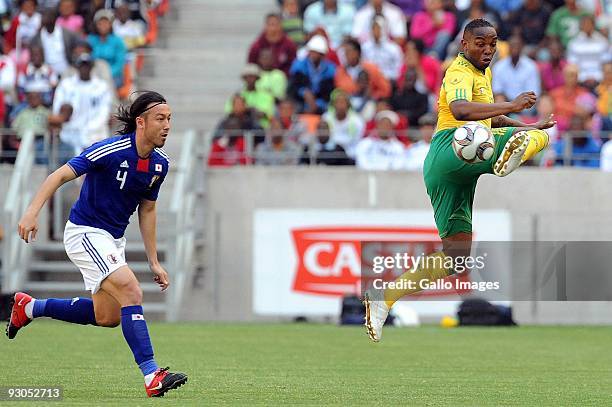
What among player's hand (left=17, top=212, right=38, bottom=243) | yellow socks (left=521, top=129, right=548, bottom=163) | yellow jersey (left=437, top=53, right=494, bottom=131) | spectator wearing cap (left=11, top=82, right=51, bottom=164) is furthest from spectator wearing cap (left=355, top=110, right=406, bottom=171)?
player's hand (left=17, top=212, right=38, bottom=243)

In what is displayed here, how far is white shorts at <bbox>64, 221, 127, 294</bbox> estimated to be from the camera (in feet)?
33.3

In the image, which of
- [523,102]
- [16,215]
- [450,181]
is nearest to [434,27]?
[16,215]

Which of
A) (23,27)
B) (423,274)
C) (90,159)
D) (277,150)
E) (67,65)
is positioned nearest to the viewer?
(90,159)

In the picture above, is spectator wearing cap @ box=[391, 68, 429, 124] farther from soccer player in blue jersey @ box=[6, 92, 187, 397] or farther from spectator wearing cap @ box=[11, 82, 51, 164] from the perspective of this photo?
soccer player in blue jersey @ box=[6, 92, 187, 397]

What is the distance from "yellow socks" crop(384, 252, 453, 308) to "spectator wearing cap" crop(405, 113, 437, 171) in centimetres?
970

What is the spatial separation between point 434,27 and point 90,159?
1473cm

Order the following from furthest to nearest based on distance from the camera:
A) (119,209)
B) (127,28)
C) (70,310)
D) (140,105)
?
(127,28) < (70,310) < (119,209) < (140,105)

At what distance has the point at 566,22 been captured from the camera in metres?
23.8

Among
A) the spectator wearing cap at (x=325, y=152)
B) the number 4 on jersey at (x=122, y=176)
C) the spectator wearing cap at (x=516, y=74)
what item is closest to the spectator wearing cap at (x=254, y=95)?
the spectator wearing cap at (x=325, y=152)

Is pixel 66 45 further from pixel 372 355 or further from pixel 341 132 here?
pixel 372 355

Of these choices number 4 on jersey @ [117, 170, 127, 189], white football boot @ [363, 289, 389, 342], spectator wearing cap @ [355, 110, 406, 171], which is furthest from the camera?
spectator wearing cap @ [355, 110, 406, 171]

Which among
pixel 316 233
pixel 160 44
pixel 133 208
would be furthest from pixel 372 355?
pixel 160 44

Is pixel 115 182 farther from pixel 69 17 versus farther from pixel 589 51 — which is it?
pixel 69 17

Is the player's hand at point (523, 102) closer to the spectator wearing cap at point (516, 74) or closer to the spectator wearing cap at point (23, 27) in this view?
the spectator wearing cap at point (516, 74)
